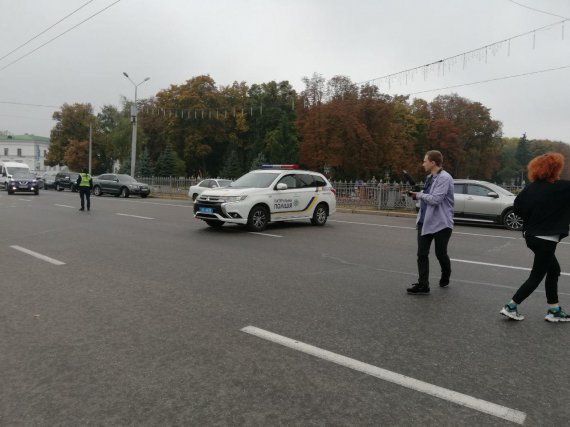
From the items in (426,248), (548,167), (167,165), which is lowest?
(426,248)

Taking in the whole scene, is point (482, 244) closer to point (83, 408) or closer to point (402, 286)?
point (402, 286)

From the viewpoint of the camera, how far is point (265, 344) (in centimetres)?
402

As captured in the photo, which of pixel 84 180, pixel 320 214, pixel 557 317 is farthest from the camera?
pixel 84 180

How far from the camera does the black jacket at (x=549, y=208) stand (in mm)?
4688

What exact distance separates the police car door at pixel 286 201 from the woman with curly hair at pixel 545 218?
8.42 m

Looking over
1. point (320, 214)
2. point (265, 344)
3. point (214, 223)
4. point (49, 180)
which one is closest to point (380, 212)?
point (320, 214)

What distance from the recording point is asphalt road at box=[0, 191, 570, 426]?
9.70 feet

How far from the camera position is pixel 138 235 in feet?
36.2

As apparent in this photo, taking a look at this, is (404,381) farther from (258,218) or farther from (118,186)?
(118,186)

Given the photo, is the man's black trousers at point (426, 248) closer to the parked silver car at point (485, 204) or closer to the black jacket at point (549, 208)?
the black jacket at point (549, 208)

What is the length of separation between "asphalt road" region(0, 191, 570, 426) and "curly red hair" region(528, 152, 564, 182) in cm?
145

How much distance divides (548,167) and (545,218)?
50 centimetres

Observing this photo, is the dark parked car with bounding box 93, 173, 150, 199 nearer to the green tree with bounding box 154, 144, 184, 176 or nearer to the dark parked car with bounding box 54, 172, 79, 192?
the dark parked car with bounding box 54, 172, 79, 192

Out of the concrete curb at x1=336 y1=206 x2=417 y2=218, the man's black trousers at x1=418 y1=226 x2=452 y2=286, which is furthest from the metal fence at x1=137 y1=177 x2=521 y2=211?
the man's black trousers at x1=418 y1=226 x2=452 y2=286
